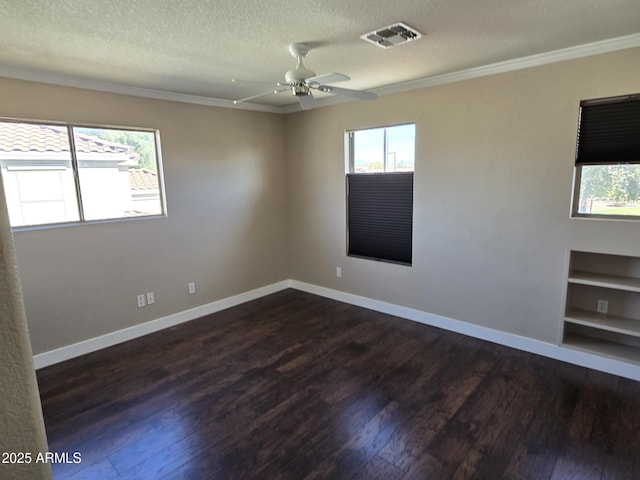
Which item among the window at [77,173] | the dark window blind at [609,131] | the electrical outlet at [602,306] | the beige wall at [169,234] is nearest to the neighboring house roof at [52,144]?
the window at [77,173]

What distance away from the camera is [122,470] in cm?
203

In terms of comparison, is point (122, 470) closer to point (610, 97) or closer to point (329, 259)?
point (329, 259)

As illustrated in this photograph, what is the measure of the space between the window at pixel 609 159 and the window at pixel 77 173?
4.01 metres

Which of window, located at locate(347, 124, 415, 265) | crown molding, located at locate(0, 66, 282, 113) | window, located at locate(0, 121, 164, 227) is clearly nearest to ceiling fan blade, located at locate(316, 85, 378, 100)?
window, located at locate(347, 124, 415, 265)

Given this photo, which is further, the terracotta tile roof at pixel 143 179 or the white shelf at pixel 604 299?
the terracotta tile roof at pixel 143 179

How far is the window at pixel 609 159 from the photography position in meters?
2.62

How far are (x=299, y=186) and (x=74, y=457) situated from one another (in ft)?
12.2

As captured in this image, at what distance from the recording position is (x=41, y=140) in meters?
3.04

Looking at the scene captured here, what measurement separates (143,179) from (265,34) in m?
2.22

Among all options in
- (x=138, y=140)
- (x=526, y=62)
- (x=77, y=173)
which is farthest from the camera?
(x=138, y=140)

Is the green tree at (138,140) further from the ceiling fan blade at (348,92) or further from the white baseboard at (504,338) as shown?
the white baseboard at (504,338)

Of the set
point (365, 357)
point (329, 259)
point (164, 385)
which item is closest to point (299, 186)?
point (329, 259)

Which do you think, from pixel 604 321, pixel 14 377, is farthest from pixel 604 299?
pixel 14 377

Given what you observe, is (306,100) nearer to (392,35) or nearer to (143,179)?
(392,35)
